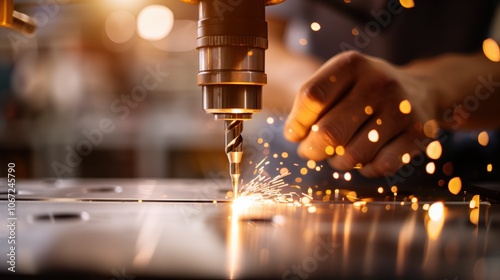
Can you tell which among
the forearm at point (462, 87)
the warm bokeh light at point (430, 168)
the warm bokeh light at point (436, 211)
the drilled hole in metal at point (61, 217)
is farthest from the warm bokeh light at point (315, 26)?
the drilled hole in metal at point (61, 217)

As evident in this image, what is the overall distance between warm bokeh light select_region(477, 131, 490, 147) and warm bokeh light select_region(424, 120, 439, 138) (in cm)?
11

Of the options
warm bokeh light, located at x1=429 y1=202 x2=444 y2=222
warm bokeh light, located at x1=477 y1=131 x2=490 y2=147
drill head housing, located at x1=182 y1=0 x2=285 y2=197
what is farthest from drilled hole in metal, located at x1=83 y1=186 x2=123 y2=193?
warm bokeh light, located at x1=477 y1=131 x2=490 y2=147

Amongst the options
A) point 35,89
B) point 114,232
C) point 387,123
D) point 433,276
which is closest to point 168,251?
point 114,232

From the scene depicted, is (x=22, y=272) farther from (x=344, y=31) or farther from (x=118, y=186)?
(x=344, y=31)

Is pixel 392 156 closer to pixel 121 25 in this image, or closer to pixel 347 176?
pixel 347 176

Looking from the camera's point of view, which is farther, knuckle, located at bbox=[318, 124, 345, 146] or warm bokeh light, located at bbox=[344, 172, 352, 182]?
warm bokeh light, located at bbox=[344, 172, 352, 182]

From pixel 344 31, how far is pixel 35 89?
106 cm

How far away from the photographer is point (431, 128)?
4.03ft

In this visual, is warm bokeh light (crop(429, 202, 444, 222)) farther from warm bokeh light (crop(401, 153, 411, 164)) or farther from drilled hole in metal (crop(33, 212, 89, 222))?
drilled hole in metal (crop(33, 212, 89, 222))

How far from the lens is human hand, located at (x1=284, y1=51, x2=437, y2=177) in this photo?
1.13 metres

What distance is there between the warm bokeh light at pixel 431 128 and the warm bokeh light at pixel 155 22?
28.4 inches

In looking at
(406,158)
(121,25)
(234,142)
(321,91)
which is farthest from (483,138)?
(121,25)

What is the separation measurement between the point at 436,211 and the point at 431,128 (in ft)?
1.31

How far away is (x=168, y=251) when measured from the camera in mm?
590
